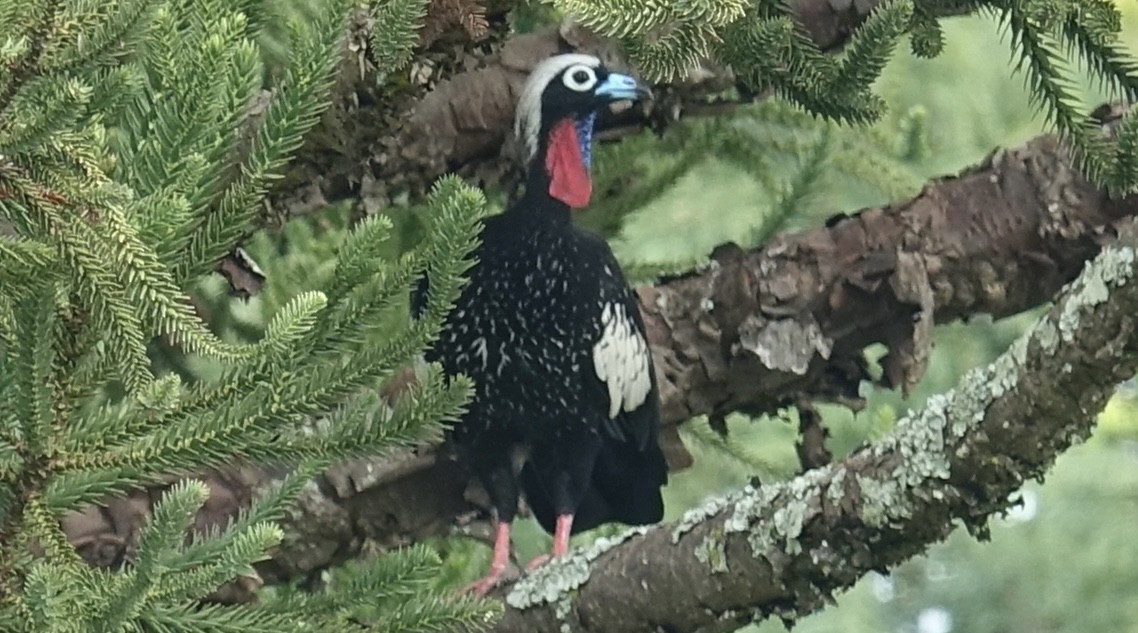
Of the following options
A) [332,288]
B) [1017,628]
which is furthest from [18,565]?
[1017,628]

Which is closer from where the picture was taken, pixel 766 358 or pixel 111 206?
pixel 111 206

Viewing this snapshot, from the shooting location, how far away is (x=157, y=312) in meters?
0.93

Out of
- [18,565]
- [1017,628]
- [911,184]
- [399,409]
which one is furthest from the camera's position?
[1017,628]

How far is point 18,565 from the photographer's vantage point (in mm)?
1043

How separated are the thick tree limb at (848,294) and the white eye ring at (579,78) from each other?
0.91ft

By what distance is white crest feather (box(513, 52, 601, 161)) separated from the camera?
1.97 metres

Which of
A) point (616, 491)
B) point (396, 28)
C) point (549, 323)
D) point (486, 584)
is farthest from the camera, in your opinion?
point (616, 491)

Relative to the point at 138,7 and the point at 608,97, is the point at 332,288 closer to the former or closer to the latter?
the point at 138,7

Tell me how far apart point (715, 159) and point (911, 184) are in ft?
1.02

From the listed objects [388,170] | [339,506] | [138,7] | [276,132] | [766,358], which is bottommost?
[339,506]

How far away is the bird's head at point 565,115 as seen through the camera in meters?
1.98

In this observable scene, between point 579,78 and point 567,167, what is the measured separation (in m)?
0.14

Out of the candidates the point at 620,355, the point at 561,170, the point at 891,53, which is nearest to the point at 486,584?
the point at 620,355

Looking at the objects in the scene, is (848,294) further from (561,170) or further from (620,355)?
(561,170)
